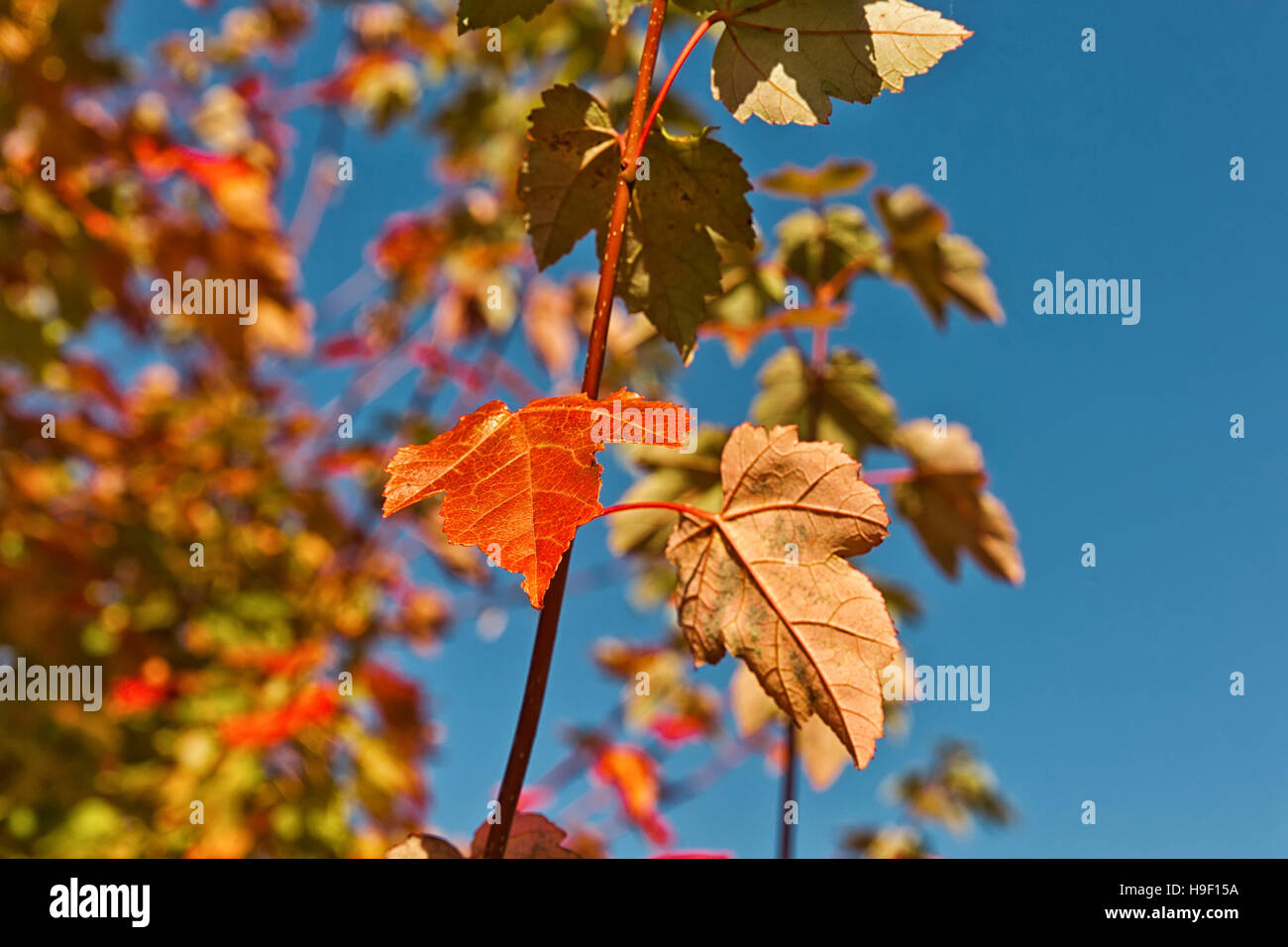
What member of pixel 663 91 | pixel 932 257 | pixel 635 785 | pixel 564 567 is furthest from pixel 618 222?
pixel 635 785

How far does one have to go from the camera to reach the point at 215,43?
381cm

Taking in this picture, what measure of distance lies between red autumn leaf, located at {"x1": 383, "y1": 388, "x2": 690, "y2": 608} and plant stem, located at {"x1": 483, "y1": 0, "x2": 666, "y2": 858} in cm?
4

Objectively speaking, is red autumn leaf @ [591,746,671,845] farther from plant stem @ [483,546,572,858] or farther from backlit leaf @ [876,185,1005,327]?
plant stem @ [483,546,572,858]

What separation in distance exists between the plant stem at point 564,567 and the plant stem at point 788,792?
1.55 feet

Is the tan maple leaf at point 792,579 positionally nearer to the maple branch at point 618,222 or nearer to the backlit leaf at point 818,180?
the maple branch at point 618,222

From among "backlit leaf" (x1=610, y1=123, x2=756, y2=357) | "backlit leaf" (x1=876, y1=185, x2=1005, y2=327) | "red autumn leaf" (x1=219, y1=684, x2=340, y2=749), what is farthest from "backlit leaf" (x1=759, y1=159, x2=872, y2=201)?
"red autumn leaf" (x1=219, y1=684, x2=340, y2=749)

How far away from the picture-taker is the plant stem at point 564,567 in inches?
20.7

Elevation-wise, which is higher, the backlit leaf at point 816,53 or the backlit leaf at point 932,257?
the backlit leaf at point 932,257

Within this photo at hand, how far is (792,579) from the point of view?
0.58 m

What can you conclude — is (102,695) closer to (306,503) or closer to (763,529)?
(306,503)

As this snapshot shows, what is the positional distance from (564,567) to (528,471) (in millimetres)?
77

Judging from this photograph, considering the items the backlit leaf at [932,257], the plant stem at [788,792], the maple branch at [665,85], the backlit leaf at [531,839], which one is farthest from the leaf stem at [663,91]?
the backlit leaf at [932,257]

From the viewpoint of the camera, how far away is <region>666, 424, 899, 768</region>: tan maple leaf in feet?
1.80

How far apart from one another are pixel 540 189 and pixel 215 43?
401 cm
